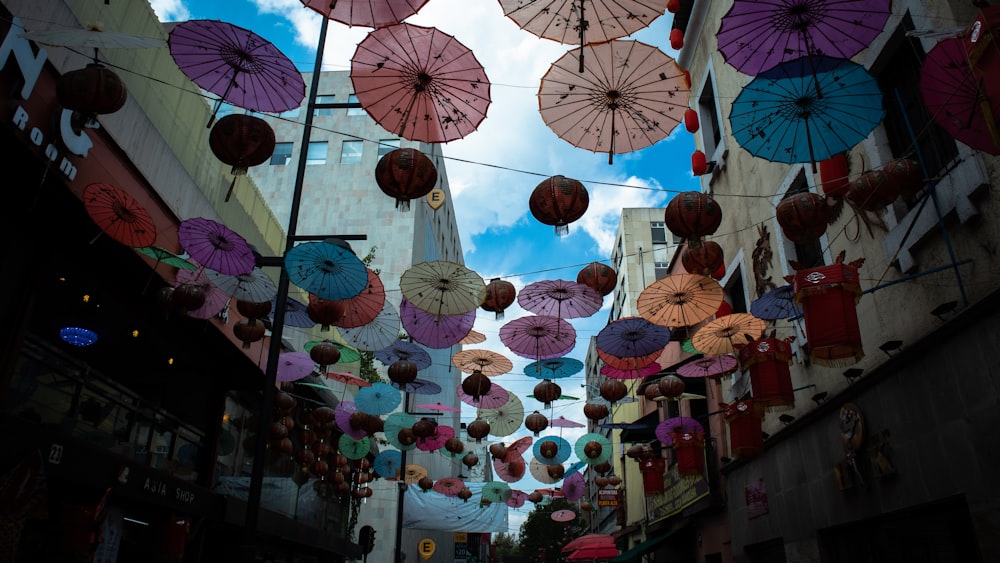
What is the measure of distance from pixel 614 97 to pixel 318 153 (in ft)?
110

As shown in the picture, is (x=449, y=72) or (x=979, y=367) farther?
(x=449, y=72)

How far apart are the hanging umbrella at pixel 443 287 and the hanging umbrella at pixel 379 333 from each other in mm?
2174

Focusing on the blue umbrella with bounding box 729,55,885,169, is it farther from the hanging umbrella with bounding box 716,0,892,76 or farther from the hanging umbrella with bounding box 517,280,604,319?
the hanging umbrella with bounding box 517,280,604,319

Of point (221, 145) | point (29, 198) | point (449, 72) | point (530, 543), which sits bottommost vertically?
point (530, 543)

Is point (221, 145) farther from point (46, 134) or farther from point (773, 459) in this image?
point (773, 459)

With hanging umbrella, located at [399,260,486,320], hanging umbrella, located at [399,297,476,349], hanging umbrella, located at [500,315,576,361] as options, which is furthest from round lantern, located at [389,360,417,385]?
hanging umbrella, located at [500,315,576,361]

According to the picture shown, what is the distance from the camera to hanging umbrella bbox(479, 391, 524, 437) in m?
20.8

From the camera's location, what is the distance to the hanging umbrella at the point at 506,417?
818 inches

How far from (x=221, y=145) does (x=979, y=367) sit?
884 cm

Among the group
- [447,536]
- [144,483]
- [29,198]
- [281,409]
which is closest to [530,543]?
[447,536]

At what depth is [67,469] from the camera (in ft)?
25.1

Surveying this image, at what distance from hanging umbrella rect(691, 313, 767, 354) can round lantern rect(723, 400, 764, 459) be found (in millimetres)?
1087

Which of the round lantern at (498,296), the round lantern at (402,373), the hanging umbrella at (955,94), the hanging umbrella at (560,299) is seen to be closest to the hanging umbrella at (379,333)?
the round lantern at (402,373)

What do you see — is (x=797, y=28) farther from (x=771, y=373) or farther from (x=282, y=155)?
(x=282, y=155)
